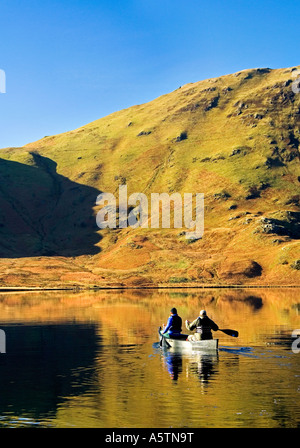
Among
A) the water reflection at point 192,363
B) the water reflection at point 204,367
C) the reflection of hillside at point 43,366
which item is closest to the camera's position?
the reflection of hillside at point 43,366

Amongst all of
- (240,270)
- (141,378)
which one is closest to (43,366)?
(141,378)

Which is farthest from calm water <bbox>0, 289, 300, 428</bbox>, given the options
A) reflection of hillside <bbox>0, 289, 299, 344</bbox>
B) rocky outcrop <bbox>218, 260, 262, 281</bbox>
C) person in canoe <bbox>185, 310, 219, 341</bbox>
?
rocky outcrop <bbox>218, 260, 262, 281</bbox>

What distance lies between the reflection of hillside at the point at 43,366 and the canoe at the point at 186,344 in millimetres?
5151

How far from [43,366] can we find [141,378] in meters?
8.00

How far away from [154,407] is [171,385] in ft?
15.7

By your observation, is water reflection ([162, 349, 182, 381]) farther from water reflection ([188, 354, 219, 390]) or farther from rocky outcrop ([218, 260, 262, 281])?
rocky outcrop ([218, 260, 262, 281])

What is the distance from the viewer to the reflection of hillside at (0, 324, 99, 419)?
26.0 meters

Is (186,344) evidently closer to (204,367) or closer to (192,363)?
(192,363)

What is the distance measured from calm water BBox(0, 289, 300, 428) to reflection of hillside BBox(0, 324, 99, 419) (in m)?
0.05

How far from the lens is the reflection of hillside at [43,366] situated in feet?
85.4

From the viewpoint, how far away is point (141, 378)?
31.0m

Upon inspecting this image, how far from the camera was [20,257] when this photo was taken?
17512 cm

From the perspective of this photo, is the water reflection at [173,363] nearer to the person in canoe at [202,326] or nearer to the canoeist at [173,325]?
the canoeist at [173,325]

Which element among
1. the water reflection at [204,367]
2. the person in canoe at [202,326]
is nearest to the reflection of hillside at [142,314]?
the person in canoe at [202,326]
